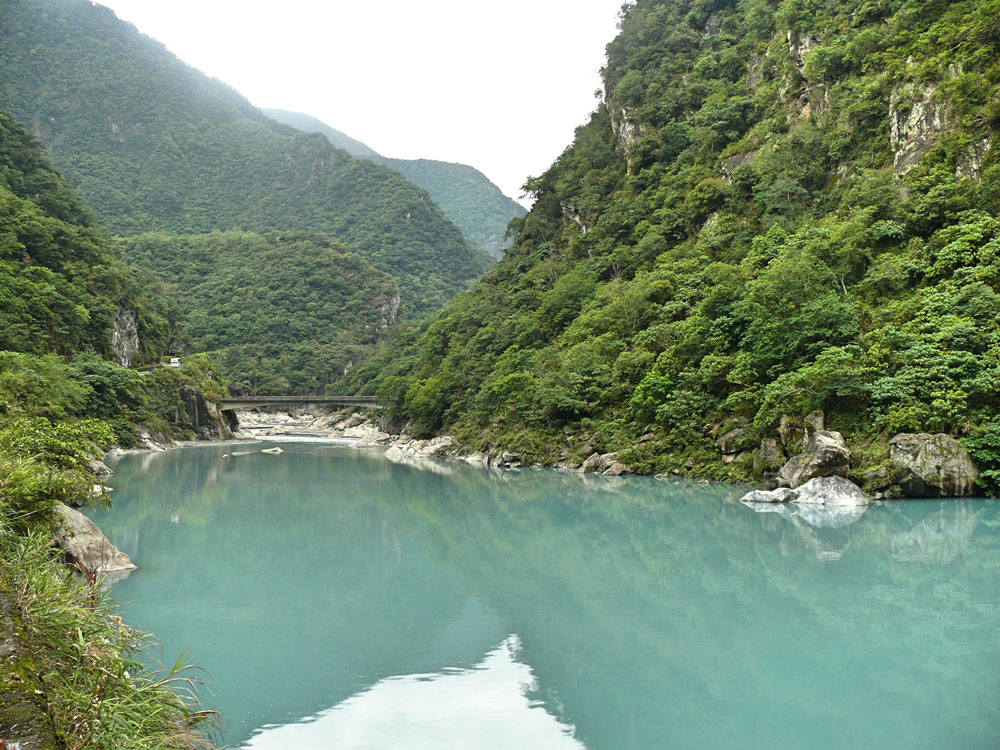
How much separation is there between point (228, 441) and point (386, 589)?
6006 cm

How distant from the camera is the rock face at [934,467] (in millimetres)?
20531

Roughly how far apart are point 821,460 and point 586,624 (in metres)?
14.9

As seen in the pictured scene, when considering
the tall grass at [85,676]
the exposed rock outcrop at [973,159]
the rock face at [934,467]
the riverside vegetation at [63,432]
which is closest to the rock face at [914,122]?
the exposed rock outcrop at [973,159]

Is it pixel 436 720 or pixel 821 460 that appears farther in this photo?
pixel 821 460

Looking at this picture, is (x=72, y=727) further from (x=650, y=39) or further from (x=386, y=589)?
(x=650, y=39)

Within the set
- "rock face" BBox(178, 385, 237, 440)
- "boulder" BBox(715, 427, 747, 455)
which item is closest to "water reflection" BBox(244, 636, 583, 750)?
"boulder" BBox(715, 427, 747, 455)

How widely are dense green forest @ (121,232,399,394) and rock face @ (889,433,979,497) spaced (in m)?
91.5

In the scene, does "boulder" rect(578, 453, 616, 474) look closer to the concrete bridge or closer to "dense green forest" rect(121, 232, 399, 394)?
the concrete bridge

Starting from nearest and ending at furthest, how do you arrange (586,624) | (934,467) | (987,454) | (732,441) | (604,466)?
(586,624)
(987,454)
(934,467)
(732,441)
(604,466)

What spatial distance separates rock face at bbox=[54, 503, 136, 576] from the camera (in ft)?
34.8

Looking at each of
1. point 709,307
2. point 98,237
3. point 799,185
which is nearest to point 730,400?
point 709,307

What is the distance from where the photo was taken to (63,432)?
16.9 metres

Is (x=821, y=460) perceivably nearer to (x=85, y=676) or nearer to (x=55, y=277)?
(x=85, y=676)

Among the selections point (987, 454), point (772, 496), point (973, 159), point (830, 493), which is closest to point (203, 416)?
point (772, 496)
